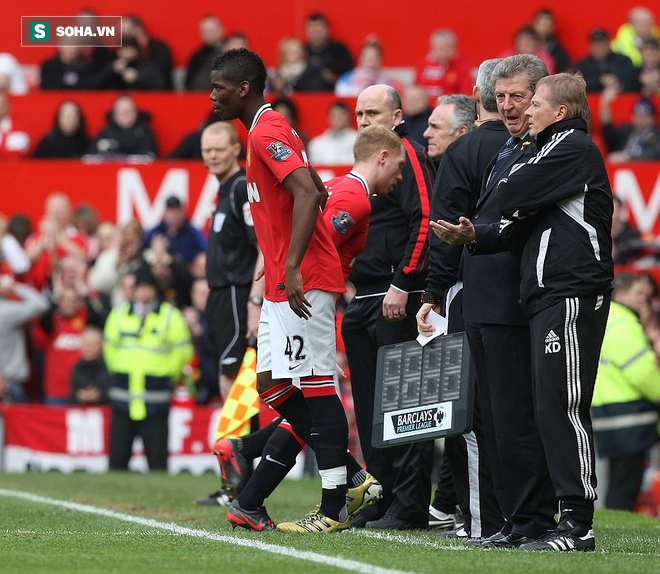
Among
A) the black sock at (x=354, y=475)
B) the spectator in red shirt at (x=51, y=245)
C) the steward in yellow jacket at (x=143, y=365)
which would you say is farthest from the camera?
the spectator in red shirt at (x=51, y=245)

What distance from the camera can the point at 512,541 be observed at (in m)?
5.53

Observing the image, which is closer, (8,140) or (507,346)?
(507,346)

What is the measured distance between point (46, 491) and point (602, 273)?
17.2 ft

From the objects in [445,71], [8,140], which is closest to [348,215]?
[445,71]

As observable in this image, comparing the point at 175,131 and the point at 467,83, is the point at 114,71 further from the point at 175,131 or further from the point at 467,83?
the point at 467,83

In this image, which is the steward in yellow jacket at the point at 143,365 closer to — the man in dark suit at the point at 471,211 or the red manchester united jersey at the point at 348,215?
the red manchester united jersey at the point at 348,215

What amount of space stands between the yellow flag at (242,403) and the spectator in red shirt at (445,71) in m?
8.55

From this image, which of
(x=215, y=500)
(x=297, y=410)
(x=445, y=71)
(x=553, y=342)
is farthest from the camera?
(x=445, y=71)

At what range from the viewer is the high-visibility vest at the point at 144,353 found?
12438mm

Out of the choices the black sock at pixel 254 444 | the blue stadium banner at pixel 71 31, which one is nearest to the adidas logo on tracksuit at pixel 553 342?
the black sock at pixel 254 444

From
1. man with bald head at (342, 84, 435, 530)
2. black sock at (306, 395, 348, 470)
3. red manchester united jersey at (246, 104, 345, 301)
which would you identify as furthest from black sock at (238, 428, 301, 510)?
man with bald head at (342, 84, 435, 530)

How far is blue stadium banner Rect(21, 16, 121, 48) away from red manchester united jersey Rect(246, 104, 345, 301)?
12.0 meters

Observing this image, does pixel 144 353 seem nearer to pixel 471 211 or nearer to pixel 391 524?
pixel 391 524

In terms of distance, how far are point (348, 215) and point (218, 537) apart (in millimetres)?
1755
